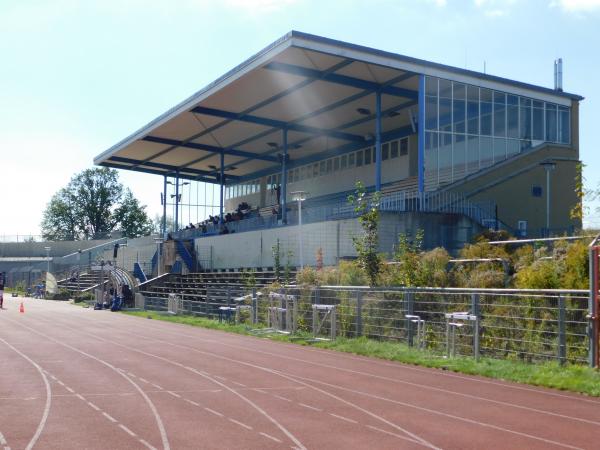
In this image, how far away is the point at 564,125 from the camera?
41.0 meters

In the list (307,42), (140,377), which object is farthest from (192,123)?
(140,377)

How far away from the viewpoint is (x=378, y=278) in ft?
77.0

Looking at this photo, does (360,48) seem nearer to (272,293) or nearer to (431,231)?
(431,231)

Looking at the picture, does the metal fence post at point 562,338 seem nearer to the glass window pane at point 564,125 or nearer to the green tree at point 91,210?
the glass window pane at point 564,125

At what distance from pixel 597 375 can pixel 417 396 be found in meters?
3.52

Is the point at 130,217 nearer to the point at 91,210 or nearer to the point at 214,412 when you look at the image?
the point at 91,210

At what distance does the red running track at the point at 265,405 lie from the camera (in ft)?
29.1

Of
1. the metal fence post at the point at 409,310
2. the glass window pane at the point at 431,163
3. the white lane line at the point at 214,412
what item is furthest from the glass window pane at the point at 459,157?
the white lane line at the point at 214,412

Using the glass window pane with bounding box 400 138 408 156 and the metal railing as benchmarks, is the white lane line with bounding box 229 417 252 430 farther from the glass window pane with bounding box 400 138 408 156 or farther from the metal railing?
the glass window pane with bounding box 400 138 408 156

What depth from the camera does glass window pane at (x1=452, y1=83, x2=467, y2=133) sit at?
36812 mm

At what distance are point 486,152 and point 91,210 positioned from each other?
9419 centimetres

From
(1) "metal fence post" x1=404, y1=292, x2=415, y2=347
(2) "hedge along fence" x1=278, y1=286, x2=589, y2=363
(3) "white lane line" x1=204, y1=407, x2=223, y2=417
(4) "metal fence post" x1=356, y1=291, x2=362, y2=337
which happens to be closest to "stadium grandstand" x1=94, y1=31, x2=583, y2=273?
(4) "metal fence post" x1=356, y1=291, x2=362, y2=337

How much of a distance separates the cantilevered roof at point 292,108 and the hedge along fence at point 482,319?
14.9 m

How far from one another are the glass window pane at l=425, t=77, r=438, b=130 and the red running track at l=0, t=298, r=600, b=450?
19827 mm
